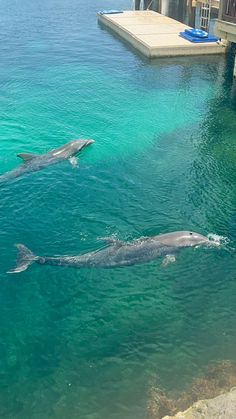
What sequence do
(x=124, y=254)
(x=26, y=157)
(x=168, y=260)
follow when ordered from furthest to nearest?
(x=26, y=157)
(x=168, y=260)
(x=124, y=254)

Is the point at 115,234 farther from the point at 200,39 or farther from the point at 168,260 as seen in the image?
the point at 200,39

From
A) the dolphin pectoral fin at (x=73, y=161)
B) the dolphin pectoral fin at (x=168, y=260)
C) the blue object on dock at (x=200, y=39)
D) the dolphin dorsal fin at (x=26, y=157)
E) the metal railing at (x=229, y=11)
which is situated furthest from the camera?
the blue object on dock at (x=200, y=39)

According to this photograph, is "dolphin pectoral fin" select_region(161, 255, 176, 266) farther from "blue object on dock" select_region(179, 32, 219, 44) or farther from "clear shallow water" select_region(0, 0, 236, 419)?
"blue object on dock" select_region(179, 32, 219, 44)

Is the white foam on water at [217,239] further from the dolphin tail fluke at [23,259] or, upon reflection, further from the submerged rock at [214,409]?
the submerged rock at [214,409]

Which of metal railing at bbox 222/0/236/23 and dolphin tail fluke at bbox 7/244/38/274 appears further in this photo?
metal railing at bbox 222/0/236/23

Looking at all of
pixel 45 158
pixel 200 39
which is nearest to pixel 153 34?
pixel 200 39

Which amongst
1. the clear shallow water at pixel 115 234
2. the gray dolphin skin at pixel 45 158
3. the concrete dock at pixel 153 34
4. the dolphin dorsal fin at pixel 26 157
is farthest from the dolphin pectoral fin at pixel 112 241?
the concrete dock at pixel 153 34

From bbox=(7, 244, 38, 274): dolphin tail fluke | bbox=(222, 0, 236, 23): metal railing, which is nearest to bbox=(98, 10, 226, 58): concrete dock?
bbox=(222, 0, 236, 23): metal railing
